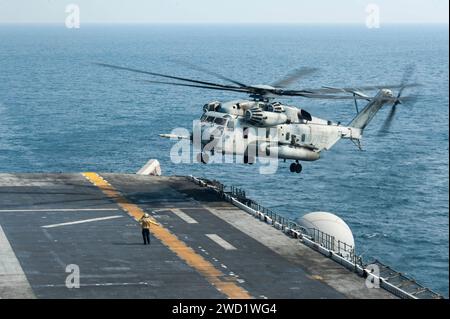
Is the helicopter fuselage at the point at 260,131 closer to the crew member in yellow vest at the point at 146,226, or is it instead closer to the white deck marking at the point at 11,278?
the crew member in yellow vest at the point at 146,226

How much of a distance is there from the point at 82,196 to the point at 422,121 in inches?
3668

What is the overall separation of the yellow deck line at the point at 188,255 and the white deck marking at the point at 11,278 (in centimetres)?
903

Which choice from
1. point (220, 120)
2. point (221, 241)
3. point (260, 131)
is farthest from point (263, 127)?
point (221, 241)

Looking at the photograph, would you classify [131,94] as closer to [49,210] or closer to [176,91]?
[176,91]

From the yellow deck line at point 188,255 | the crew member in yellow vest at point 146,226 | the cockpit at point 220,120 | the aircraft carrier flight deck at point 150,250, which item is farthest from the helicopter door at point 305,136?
the crew member in yellow vest at point 146,226

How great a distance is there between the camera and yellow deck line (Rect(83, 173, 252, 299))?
44.3 metres

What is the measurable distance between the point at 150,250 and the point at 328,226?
1295cm

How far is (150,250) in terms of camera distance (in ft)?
170

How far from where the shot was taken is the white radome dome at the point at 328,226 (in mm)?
58062

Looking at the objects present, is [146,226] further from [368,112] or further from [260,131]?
[368,112]

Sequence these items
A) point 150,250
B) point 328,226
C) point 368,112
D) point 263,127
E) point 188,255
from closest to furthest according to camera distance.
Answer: point 188,255
point 150,250
point 328,226
point 263,127
point 368,112

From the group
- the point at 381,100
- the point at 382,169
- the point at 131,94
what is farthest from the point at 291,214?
the point at 131,94

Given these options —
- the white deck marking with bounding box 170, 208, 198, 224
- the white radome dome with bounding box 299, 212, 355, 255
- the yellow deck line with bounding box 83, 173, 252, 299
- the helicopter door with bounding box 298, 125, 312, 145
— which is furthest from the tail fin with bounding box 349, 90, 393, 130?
the yellow deck line with bounding box 83, 173, 252, 299

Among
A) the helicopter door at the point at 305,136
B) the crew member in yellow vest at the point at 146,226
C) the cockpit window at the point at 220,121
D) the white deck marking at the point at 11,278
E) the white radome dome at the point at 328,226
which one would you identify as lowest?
the white radome dome at the point at 328,226
